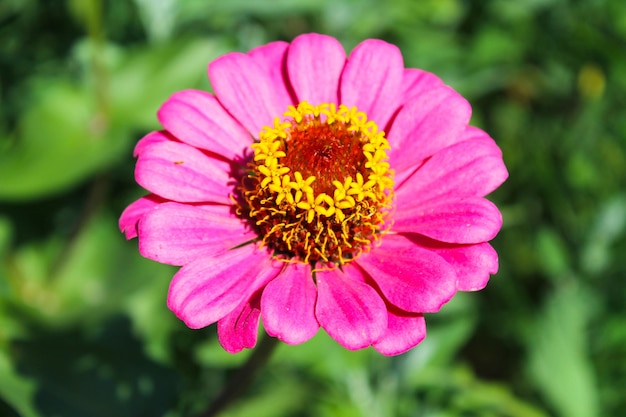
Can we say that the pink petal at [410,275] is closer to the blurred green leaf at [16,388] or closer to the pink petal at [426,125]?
the pink petal at [426,125]

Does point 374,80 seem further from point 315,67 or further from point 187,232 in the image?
point 187,232

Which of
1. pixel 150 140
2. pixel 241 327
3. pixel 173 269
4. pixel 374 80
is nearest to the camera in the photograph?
pixel 241 327

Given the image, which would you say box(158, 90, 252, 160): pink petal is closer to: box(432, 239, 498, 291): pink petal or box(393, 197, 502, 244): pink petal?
box(393, 197, 502, 244): pink petal

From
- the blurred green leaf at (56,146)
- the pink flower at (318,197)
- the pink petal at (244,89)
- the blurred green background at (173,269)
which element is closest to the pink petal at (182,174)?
the pink flower at (318,197)

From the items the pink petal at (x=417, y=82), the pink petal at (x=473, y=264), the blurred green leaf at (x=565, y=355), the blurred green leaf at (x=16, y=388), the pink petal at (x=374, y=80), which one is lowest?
the blurred green leaf at (x=565, y=355)

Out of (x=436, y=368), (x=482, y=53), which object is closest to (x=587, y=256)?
(x=436, y=368)

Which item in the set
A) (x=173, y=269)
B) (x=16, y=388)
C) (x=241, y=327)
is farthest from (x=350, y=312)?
(x=173, y=269)
